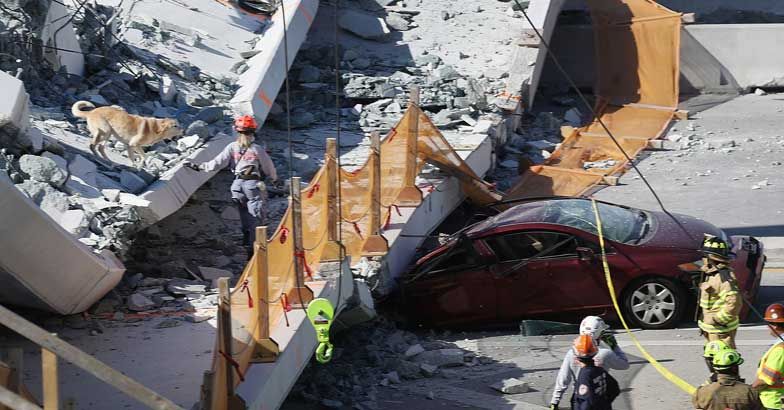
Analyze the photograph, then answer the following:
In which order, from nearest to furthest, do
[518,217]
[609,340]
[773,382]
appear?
[773,382] → [609,340] → [518,217]

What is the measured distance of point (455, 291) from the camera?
41.0 feet

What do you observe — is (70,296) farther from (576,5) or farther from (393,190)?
(576,5)

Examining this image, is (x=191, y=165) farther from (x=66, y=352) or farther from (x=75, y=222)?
(x=66, y=352)

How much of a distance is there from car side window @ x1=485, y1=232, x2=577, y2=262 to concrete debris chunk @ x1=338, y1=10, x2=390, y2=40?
32.8 ft

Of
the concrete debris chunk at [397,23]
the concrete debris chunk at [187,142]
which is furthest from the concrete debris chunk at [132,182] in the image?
the concrete debris chunk at [397,23]

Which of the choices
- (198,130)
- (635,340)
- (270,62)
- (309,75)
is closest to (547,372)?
(635,340)

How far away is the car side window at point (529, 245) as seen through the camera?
40.0 ft

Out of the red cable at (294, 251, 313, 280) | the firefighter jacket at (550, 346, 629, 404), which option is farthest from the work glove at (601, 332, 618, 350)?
the red cable at (294, 251, 313, 280)

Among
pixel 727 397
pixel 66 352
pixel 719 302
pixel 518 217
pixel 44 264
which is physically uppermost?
pixel 66 352

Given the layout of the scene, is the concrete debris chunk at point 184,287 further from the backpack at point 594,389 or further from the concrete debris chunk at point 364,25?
the concrete debris chunk at point 364,25

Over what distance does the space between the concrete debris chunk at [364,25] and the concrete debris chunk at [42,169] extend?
11.4 m

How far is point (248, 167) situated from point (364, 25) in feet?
34.4

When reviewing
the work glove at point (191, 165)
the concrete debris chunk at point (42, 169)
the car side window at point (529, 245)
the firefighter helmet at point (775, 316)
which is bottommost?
the work glove at point (191, 165)

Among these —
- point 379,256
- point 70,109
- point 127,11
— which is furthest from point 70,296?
point 127,11
